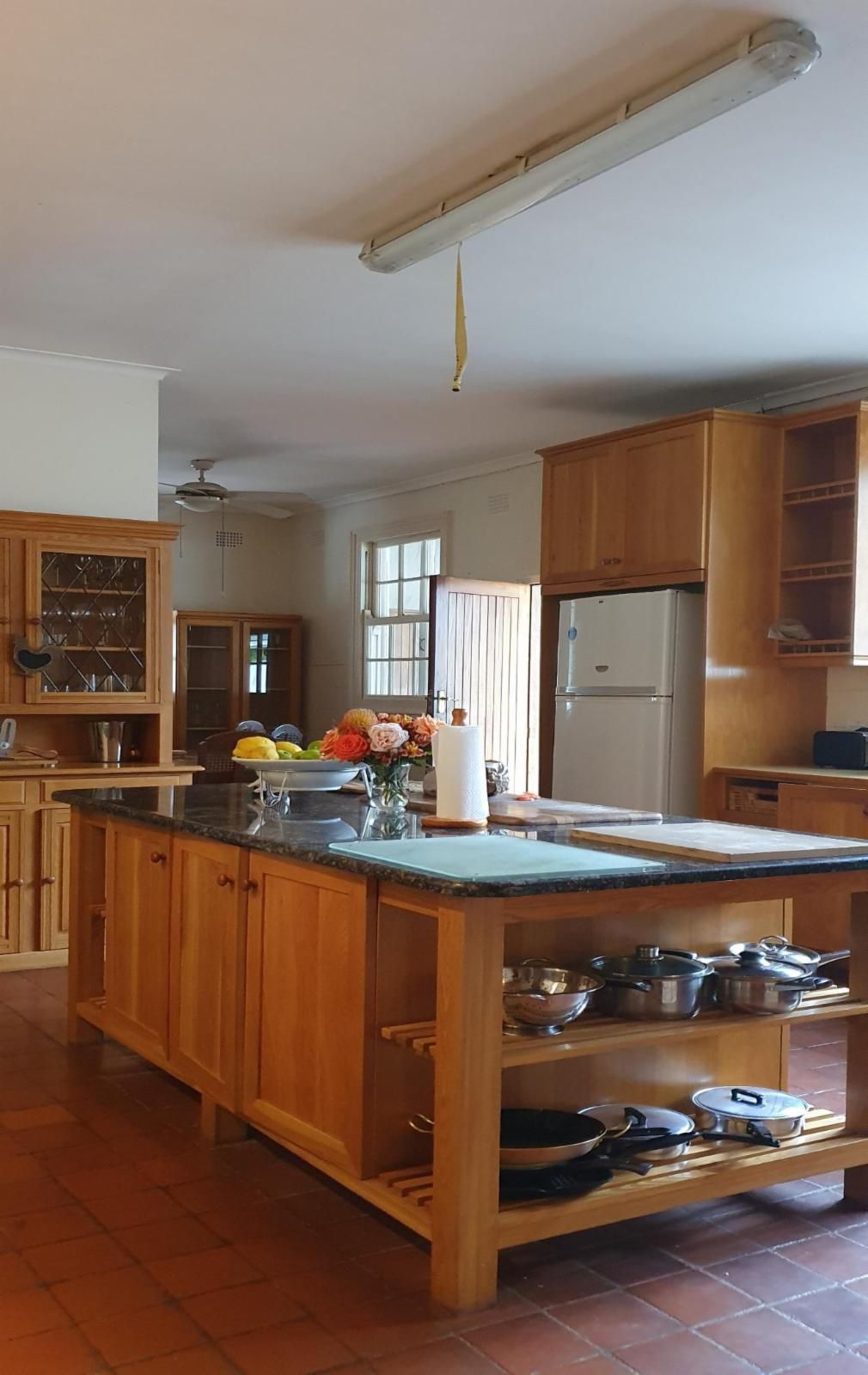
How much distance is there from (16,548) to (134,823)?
2248 mm

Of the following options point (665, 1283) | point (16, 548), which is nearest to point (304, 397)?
point (16, 548)

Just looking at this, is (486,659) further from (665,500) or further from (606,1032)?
(606,1032)

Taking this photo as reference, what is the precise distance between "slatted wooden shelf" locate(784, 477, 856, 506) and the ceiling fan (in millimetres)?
3083

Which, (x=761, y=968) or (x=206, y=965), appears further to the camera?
(x=206, y=965)

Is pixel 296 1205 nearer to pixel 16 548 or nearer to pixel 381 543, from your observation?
pixel 16 548

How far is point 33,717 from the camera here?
235 inches

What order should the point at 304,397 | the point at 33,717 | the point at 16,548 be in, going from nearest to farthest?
the point at 16,548
the point at 33,717
the point at 304,397

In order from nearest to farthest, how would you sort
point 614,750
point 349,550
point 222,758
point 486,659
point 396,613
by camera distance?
1. point 614,750
2. point 486,659
3. point 222,758
4. point 396,613
5. point 349,550

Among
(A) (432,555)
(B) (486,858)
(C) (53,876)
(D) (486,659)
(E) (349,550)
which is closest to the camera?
(B) (486,858)

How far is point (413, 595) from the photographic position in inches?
362

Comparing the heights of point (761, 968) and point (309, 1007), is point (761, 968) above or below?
above

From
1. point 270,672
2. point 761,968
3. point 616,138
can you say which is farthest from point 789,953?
point 270,672

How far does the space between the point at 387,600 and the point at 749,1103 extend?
6.79 m

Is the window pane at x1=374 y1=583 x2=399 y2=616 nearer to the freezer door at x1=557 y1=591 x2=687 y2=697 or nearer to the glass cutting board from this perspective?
the freezer door at x1=557 y1=591 x2=687 y2=697
